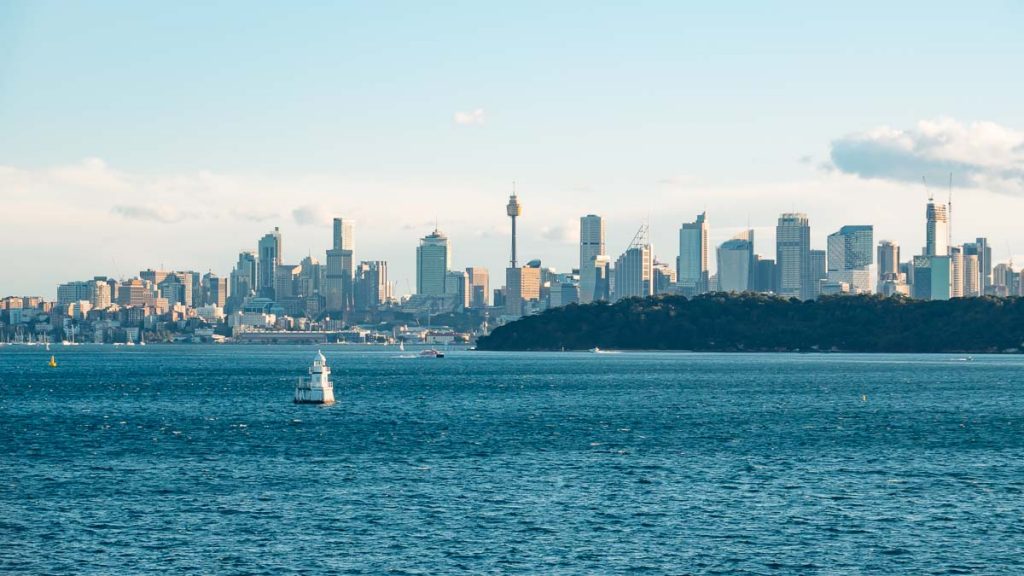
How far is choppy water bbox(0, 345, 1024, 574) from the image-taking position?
56.5 m

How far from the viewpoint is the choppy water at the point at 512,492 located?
185 ft

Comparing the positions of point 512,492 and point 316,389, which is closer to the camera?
point 512,492

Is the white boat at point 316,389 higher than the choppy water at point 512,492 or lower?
higher

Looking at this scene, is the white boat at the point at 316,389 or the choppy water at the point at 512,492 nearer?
the choppy water at the point at 512,492

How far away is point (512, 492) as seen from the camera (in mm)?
73562

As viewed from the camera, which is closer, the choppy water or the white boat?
the choppy water

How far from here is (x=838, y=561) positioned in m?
55.5

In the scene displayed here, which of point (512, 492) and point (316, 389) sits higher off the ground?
point (316, 389)

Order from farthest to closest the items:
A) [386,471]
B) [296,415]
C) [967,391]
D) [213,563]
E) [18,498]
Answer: [967,391], [296,415], [386,471], [18,498], [213,563]

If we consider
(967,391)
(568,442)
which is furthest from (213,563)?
(967,391)

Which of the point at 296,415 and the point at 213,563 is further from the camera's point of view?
the point at 296,415

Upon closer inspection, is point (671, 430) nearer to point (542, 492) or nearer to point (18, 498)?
point (542, 492)

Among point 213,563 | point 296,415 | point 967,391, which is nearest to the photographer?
point 213,563

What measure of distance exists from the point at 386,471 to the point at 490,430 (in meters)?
29.6
